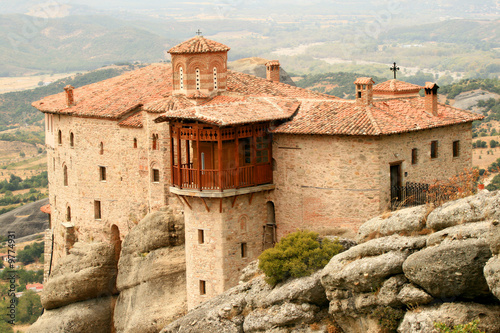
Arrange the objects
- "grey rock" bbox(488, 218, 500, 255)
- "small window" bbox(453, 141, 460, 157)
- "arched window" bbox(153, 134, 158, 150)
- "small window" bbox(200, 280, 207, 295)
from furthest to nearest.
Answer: "arched window" bbox(153, 134, 158, 150) < "small window" bbox(453, 141, 460, 157) < "small window" bbox(200, 280, 207, 295) < "grey rock" bbox(488, 218, 500, 255)

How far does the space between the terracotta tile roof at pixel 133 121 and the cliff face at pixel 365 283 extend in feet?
14.9

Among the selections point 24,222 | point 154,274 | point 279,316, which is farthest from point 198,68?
point 24,222

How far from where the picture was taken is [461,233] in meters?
22.2

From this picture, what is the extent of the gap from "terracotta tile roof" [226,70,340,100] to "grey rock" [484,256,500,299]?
18971 mm

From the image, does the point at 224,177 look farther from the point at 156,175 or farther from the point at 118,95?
the point at 118,95

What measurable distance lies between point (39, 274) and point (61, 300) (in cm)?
3229

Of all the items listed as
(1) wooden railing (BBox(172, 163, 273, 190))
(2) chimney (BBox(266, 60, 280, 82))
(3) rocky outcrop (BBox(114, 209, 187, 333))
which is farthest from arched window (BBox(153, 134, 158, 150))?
(2) chimney (BBox(266, 60, 280, 82))

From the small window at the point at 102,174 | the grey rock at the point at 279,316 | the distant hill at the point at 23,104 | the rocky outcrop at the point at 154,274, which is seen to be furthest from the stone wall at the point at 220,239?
the distant hill at the point at 23,104

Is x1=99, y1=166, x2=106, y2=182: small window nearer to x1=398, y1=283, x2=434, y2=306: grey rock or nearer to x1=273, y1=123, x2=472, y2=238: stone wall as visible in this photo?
x1=273, y1=123, x2=472, y2=238: stone wall

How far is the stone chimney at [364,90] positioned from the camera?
31822mm

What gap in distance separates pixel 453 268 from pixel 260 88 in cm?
1933

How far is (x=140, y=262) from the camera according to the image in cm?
3797

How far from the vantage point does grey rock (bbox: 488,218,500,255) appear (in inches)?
795

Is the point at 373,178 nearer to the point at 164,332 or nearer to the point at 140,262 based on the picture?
the point at 164,332
